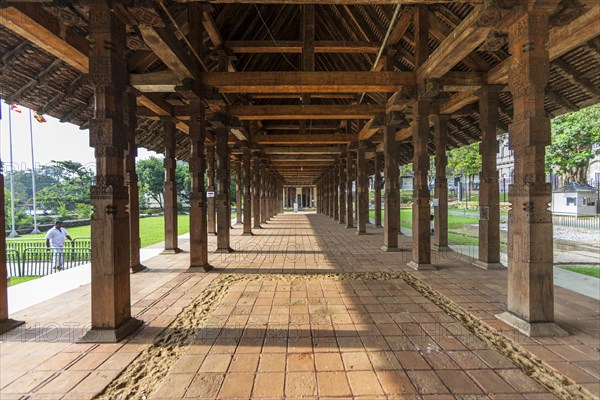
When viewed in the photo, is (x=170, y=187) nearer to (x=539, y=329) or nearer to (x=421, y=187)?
(x=421, y=187)

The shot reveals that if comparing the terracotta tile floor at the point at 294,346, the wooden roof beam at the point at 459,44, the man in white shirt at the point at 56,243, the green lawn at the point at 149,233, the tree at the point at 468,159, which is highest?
the tree at the point at 468,159

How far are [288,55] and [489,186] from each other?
8.10m

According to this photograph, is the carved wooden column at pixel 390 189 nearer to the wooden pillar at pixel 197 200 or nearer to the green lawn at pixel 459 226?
the green lawn at pixel 459 226

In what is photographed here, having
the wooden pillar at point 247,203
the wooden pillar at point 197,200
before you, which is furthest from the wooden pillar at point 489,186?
the wooden pillar at point 247,203

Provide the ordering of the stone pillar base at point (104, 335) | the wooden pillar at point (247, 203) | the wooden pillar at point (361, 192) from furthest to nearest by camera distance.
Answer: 1. the wooden pillar at point (247, 203)
2. the wooden pillar at point (361, 192)
3. the stone pillar base at point (104, 335)

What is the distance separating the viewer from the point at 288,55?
11.2 meters

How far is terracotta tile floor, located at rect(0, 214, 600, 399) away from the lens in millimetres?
2746

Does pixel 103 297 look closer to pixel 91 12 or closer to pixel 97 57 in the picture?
pixel 97 57

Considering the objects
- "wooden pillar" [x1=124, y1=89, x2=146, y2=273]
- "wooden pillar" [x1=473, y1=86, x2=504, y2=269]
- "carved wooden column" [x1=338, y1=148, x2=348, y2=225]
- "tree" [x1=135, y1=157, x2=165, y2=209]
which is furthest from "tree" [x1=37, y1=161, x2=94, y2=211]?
"wooden pillar" [x1=473, y1=86, x2=504, y2=269]

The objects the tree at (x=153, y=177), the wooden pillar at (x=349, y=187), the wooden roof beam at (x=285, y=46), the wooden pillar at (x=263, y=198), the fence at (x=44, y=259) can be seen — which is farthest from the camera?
the tree at (x=153, y=177)

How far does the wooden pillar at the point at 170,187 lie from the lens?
8914 millimetres

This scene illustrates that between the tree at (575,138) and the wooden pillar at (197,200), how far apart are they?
22.2 meters

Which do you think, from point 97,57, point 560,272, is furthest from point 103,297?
point 560,272

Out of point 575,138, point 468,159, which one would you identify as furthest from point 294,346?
point 468,159
